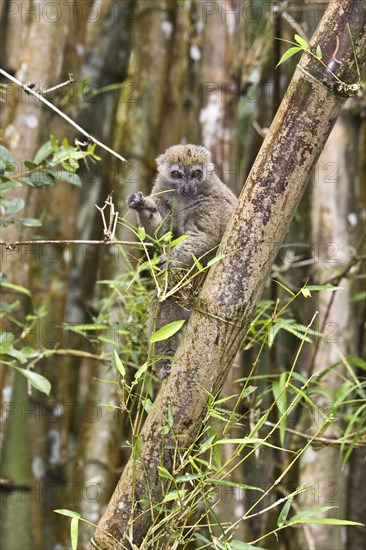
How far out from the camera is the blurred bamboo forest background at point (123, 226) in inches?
198

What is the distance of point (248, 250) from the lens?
2.43 m

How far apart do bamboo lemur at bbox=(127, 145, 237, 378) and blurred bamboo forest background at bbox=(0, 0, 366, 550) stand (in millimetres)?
610

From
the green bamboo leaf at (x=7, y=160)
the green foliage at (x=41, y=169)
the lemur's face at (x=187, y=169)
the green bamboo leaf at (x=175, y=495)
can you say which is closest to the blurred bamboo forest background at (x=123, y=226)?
the lemur's face at (x=187, y=169)

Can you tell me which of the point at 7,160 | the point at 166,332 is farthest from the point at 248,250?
the point at 7,160

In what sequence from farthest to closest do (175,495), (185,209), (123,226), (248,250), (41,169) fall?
(123,226), (185,209), (41,169), (248,250), (175,495)

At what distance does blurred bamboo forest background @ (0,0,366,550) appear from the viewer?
16.5 ft

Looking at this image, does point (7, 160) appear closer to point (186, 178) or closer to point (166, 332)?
point (186, 178)

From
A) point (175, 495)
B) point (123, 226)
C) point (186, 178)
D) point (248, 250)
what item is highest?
point (123, 226)

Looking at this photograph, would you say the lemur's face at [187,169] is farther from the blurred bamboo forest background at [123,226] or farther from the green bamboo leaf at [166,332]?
the green bamboo leaf at [166,332]

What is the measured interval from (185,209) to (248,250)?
1.69 meters

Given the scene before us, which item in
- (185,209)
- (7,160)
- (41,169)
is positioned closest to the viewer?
(7,160)

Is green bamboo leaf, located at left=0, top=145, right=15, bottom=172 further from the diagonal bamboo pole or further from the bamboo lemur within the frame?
the diagonal bamboo pole

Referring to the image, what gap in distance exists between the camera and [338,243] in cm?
542

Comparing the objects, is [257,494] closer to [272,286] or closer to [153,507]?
[272,286]
